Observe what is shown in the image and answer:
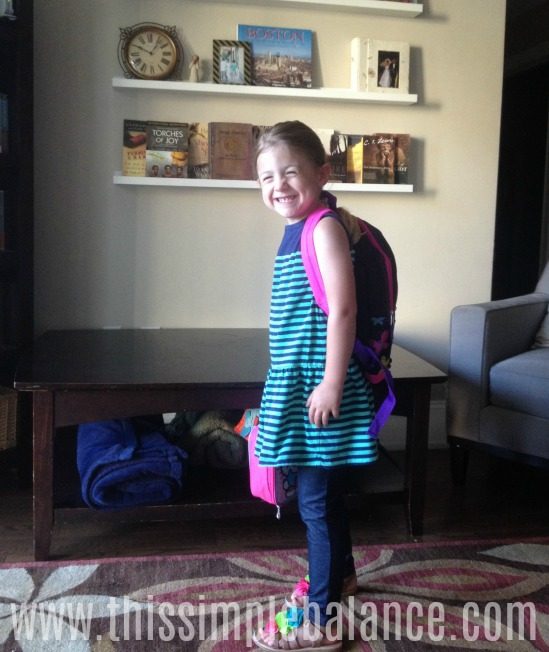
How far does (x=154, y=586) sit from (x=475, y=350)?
3.95 feet

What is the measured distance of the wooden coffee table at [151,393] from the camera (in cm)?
169

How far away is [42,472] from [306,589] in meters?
0.70

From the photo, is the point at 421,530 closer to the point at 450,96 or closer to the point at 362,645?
the point at 362,645

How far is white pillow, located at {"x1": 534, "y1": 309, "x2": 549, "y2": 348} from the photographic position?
7.93ft

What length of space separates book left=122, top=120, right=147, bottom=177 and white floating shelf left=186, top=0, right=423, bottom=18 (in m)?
0.54

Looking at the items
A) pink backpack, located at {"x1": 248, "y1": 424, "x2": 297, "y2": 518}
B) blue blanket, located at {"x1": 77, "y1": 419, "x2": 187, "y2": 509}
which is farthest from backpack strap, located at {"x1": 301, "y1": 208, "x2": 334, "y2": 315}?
blue blanket, located at {"x1": 77, "y1": 419, "x2": 187, "y2": 509}

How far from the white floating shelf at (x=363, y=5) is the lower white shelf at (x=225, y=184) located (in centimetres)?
62

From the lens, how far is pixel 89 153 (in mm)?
2422

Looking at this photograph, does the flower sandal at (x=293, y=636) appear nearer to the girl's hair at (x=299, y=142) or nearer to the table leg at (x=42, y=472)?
the table leg at (x=42, y=472)

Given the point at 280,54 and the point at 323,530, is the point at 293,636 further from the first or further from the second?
the point at 280,54

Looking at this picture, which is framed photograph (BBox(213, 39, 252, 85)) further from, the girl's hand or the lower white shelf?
the girl's hand

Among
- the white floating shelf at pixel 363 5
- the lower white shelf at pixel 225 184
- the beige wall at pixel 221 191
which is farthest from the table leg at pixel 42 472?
the white floating shelf at pixel 363 5

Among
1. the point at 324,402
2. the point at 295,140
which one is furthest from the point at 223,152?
the point at 324,402

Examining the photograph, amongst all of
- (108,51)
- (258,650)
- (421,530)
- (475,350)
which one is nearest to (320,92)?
(108,51)
